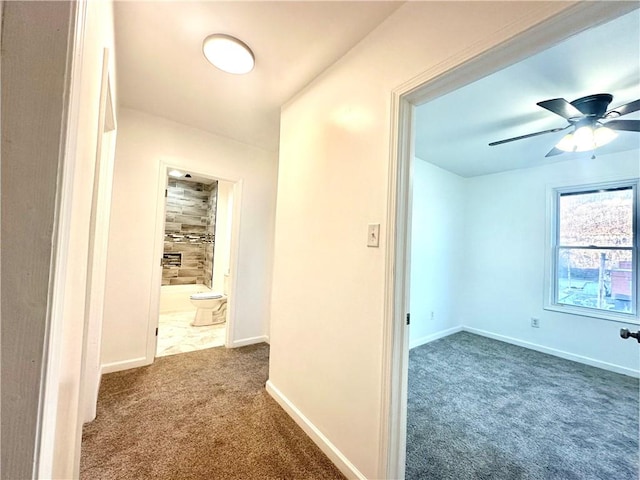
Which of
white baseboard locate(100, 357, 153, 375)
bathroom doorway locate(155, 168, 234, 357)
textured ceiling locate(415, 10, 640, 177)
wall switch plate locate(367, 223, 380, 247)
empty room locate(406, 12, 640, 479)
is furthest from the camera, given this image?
bathroom doorway locate(155, 168, 234, 357)

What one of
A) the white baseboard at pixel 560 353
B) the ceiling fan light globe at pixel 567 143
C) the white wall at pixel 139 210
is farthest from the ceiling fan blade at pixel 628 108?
the white wall at pixel 139 210

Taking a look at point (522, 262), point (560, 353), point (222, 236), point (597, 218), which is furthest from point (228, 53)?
point (560, 353)

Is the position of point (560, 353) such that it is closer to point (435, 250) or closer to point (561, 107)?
point (435, 250)

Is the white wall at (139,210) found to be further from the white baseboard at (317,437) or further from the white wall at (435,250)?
the white wall at (435,250)

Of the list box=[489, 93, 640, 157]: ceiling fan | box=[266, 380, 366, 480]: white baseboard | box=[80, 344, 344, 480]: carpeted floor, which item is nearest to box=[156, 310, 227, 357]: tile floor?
box=[80, 344, 344, 480]: carpeted floor

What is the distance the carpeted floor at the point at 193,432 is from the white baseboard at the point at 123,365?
0.24 feet

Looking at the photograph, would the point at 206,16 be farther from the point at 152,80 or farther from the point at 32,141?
the point at 32,141

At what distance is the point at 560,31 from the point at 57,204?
4.99ft

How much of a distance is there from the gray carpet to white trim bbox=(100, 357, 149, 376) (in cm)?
246

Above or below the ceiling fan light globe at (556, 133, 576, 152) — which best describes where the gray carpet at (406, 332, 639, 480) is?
below

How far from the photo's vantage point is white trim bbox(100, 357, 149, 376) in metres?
2.39

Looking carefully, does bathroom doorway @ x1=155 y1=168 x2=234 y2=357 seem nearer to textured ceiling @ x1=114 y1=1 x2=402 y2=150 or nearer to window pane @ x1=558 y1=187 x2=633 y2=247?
textured ceiling @ x1=114 y1=1 x2=402 y2=150

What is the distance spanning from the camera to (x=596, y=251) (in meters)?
3.21

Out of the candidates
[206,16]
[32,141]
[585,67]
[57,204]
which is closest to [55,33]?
[32,141]
